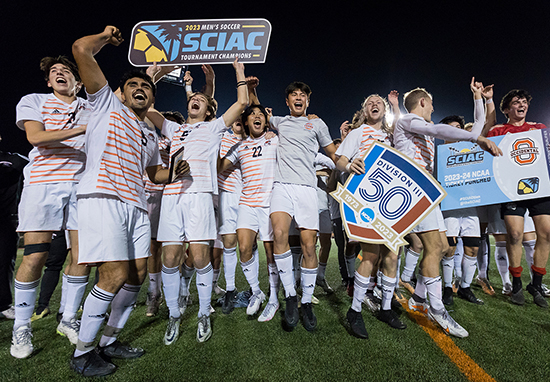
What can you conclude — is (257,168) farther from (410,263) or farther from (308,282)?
(410,263)

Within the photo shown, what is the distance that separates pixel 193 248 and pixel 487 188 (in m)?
3.96

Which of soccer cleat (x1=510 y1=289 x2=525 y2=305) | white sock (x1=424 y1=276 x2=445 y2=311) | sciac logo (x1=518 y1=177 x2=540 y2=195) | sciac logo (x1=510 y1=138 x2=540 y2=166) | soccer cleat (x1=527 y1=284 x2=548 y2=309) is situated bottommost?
soccer cleat (x1=510 y1=289 x2=525 y2=305)

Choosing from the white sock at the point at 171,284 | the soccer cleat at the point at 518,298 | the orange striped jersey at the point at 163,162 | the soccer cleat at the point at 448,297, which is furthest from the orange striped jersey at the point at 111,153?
the soccer cleat at the point at 518,298

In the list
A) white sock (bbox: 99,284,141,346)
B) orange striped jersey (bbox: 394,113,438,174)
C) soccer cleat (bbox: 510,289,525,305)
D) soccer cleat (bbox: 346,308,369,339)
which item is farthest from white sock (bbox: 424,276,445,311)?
white sock (bbox: 99,284,141,346)

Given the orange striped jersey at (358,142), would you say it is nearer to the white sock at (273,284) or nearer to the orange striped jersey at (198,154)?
the orange striped jersey at (198,154)

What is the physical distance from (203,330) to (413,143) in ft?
9.86

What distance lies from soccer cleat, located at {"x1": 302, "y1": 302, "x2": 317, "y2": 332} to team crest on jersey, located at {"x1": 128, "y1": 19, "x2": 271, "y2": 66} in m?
2.98

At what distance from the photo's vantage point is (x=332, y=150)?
3.18m

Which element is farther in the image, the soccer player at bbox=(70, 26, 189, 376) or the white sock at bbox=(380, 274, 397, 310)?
the white sock at bbox=(380, 274, 397, 310)

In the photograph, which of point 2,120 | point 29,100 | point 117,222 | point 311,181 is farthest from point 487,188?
point 2,120

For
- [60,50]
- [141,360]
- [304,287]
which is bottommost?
[141,360]

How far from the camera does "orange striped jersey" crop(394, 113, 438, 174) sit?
9.57 feet

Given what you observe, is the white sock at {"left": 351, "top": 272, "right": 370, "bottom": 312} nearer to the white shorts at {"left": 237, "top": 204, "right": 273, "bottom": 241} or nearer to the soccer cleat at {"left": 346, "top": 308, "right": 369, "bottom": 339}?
the soccer cleat at {"left": 346, "top": 308, "right": 369, "bottom": 339}

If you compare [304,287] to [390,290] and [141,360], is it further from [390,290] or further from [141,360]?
[141,360]
